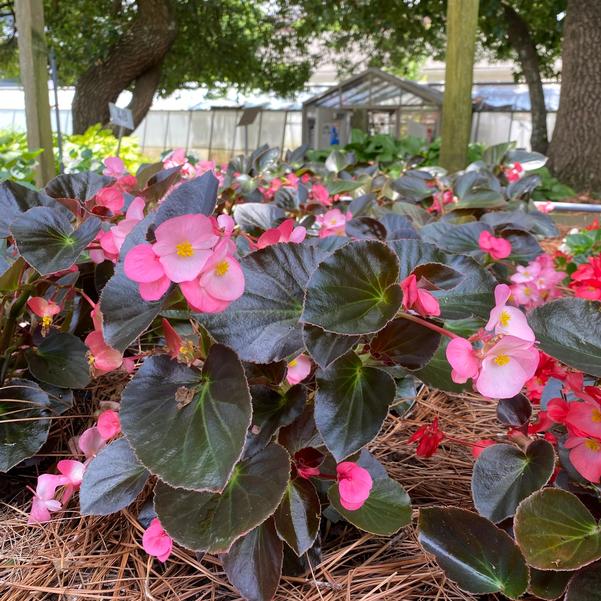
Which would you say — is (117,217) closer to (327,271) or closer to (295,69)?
(327,271)

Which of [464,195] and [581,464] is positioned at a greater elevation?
[464,195]

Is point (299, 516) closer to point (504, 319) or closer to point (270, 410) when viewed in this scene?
point (270, 410)

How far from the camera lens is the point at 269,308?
446 mm

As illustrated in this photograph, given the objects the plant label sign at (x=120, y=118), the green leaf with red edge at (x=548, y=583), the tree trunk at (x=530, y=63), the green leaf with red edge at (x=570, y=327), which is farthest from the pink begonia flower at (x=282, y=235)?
the tree trunk at (x=530, y=63)

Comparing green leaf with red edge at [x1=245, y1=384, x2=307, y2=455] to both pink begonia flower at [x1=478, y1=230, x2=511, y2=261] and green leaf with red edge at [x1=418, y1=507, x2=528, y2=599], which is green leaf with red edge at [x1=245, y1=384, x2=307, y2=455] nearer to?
green leaf with red edge at [x1=418, y1=507, x2=528, y2=599]

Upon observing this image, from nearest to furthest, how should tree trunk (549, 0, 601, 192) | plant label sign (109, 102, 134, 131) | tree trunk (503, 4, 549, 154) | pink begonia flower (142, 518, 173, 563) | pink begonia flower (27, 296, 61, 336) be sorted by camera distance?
pink begonia flower (142, 518, 173, 563), pink begonia flower (27, 296, 61, 336), plant label sign (109, 102, 134, 131), tree trunk (549, 0, 601, 192), tree trunk (503, 4, 549, 154)

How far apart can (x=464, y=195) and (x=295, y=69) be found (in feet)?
30.7

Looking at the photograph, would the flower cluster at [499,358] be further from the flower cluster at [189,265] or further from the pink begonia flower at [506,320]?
the flower cluster at [189,265]

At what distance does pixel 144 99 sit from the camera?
6.45 metres

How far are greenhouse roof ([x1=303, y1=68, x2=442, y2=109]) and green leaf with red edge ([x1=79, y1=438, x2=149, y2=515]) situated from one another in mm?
9129

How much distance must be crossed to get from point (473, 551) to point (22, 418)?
0.47 metres

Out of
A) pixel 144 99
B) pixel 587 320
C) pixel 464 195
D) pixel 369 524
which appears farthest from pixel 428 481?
pixel 144 99

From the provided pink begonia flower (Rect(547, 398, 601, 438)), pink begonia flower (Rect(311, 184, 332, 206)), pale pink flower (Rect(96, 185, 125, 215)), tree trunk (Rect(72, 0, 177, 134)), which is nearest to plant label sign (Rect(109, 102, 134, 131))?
pink begonia flower (Rect(311, 184, 332, 206))

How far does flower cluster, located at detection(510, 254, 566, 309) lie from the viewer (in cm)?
107
